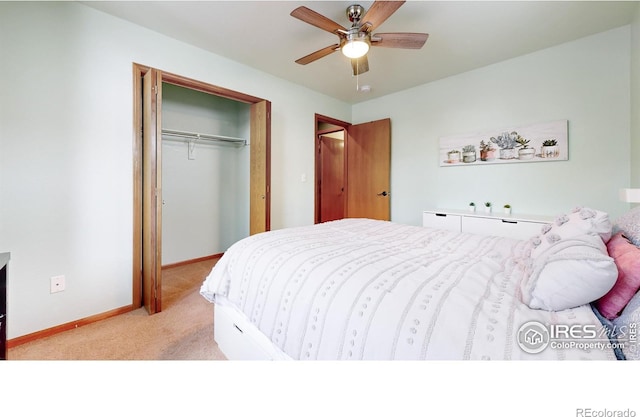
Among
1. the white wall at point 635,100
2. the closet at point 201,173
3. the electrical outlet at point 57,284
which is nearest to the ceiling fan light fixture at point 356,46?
the white wall at point 635,100

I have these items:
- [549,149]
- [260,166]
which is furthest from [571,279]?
[260,166]

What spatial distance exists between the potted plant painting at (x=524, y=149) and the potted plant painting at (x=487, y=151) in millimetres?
238

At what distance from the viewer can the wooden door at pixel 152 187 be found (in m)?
2.10

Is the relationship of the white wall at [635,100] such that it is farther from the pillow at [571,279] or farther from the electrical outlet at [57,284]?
the electrical outlet at [57,284]

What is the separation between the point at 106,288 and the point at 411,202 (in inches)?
141

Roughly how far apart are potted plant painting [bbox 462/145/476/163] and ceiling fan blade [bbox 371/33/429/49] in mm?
1672

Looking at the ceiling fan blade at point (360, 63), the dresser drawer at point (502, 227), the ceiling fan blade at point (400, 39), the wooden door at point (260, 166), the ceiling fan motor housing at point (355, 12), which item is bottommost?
the dresser drawer at point (502, 227)

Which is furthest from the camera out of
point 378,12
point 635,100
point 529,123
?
point 529,123

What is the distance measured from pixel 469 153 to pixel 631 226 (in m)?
2.33

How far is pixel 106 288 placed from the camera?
2107mm

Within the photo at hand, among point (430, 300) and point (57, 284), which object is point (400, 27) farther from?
point (57, 284)

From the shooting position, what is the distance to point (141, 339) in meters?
1.77

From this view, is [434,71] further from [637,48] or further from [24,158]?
[24,158]
